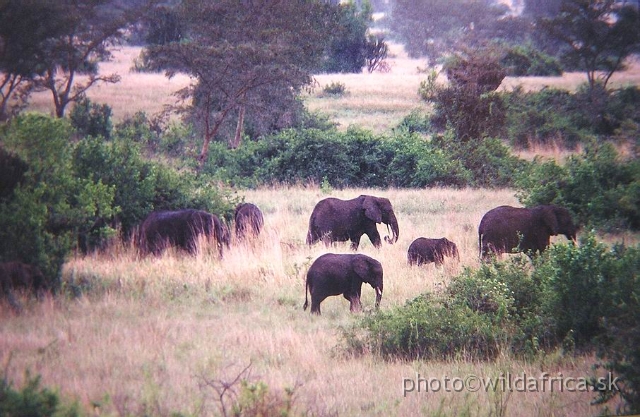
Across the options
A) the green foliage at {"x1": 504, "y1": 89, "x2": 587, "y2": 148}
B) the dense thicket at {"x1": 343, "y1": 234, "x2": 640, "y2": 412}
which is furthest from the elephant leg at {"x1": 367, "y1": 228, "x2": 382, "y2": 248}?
the green foliage at {"x1": 504, "y1": 89, "x2": 587, "y2": 148}

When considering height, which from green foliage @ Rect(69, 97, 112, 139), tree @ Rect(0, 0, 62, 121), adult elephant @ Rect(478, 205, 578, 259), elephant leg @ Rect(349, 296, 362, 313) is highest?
tree @ Rect(0, 0, 62, 121)

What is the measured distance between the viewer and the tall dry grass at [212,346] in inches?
212

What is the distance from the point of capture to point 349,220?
12297mm

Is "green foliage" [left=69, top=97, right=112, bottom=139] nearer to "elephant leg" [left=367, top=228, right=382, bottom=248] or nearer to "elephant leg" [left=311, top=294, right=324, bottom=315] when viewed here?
"elephant leg" [left=367, top=228, right=382, bottom=248]

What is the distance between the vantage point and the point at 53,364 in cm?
536

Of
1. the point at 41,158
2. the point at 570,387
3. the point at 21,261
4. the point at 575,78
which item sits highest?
the point at 575,78

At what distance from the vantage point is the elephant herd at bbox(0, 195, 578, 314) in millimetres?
8391

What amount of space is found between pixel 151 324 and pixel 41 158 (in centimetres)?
251

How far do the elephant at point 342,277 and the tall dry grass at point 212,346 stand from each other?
20 cm

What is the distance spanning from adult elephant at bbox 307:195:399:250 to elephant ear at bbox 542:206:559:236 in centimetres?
251

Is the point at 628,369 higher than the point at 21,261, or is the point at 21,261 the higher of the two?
the point at 21,261

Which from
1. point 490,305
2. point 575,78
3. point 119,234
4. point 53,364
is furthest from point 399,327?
point 575,78

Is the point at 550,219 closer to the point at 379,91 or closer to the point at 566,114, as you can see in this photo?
the point at 566,114

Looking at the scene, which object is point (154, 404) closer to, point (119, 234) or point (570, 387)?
point (570, 387)
